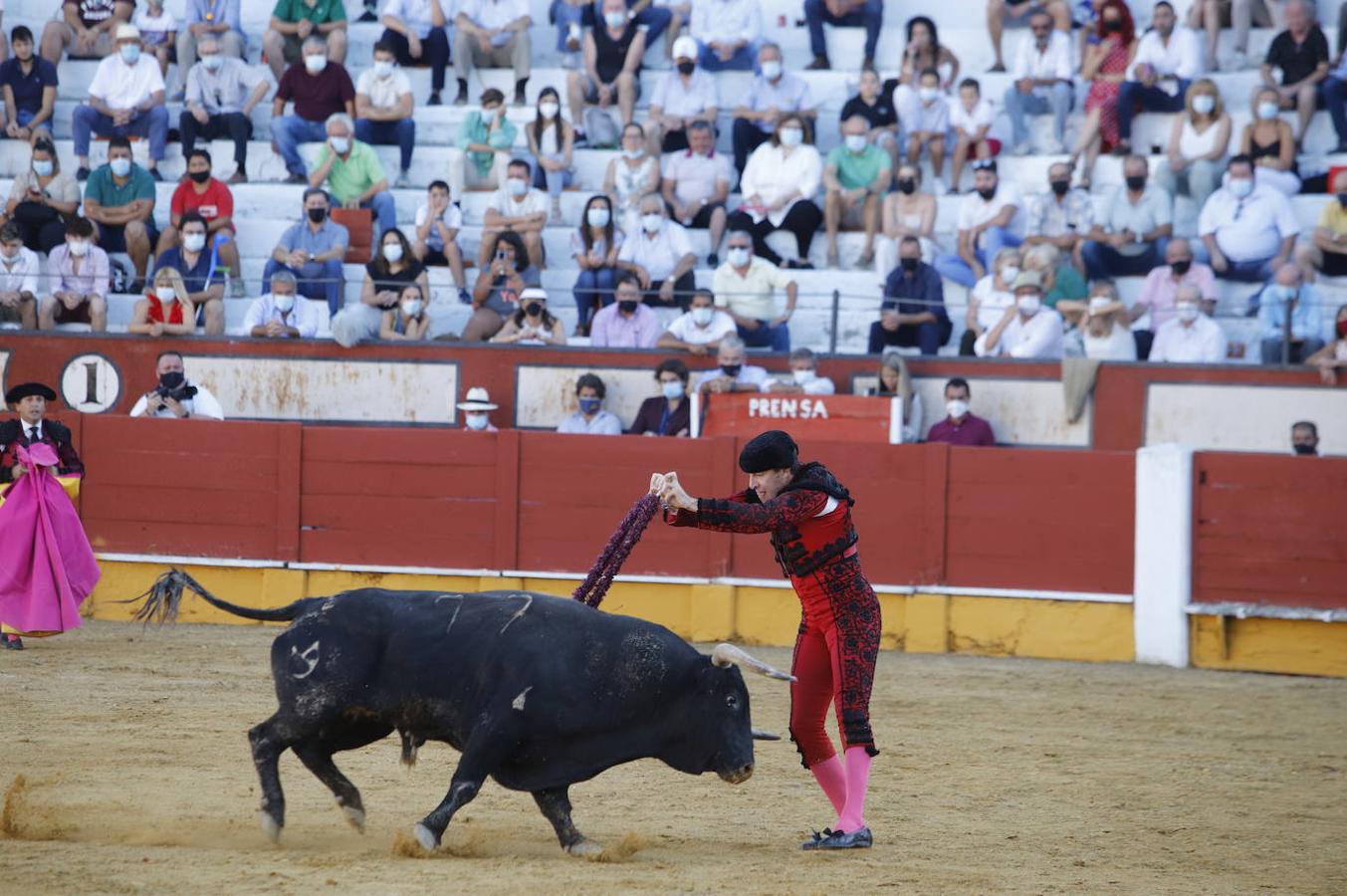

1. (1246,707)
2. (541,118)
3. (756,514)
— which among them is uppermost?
(541,118)

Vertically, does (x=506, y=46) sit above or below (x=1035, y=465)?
above

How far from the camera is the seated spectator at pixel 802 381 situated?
11586mm

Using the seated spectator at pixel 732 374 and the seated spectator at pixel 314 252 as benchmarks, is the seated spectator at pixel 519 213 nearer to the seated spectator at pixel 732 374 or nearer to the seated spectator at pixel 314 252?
the seated spectator at pixel 314 252

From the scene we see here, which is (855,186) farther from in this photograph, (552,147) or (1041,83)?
(552,147)

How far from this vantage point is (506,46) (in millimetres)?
15062

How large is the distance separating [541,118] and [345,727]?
9288 mm

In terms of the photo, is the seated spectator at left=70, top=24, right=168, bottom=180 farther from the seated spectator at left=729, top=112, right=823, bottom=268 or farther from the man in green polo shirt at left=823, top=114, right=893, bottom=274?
the man in green polo shirt at left=823, top=114, right=893, bottom=274

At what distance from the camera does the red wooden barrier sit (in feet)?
34.0

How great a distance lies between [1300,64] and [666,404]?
5.75m

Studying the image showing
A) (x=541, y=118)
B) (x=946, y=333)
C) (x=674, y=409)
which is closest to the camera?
(x=674, y=409)

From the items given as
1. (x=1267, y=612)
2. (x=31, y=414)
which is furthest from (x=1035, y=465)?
(x=31, y=414)

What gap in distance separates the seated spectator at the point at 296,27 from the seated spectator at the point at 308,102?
0.44 metres

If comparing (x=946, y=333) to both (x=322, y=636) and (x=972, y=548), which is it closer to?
(x=972, y=548)

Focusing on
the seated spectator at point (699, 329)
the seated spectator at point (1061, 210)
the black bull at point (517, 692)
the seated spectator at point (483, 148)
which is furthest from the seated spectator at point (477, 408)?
the black bull at point (517, 692)
